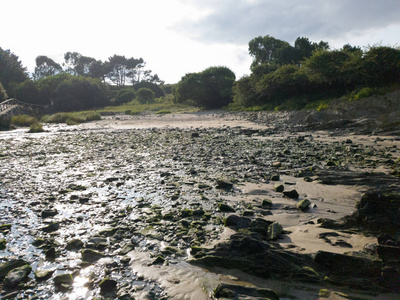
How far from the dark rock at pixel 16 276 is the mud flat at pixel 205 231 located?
12mm

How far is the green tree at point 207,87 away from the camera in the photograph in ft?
123

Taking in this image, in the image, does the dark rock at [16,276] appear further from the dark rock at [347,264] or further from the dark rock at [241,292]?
the dark rock at [347,264]

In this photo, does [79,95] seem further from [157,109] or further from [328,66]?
[328,66]

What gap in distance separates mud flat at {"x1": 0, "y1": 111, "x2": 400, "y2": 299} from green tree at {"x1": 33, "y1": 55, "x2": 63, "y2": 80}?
114172 mm

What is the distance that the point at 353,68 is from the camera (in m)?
17.6

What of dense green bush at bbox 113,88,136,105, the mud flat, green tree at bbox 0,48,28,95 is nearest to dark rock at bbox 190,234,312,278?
the mud flat

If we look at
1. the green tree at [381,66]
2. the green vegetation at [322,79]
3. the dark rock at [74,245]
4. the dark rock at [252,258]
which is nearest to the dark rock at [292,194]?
the dark rock at [252,258]

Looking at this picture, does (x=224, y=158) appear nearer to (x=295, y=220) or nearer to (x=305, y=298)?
(x=295, y=220)

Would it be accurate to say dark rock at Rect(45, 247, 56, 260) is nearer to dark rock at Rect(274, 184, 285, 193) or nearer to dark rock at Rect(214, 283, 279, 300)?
dark rock at Rect(214, 283, 279, 300)

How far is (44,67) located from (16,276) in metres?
121

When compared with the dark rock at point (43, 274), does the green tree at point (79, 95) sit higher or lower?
higher

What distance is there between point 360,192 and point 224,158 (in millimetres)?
4264

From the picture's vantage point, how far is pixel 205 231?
360 centimetres

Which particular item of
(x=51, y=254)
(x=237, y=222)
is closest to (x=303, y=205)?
(x=237, y=222)
